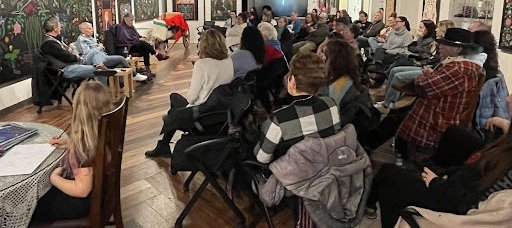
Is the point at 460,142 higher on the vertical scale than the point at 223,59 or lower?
lower

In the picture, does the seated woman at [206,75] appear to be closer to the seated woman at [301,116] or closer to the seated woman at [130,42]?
the seated woman at [301,116]

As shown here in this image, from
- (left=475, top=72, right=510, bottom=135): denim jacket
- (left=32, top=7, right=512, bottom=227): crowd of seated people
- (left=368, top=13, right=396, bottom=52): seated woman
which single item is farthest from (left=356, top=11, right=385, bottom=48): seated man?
(left=475, top=72, right=510, bottom=135): denim jacket

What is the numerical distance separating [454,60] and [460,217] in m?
1.81

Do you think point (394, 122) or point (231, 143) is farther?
point (394, 122)

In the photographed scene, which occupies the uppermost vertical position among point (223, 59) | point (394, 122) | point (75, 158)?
point (223, 59)

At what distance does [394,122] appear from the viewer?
12.4 ft

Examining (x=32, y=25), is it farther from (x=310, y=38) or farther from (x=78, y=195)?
(x=78, y=195)

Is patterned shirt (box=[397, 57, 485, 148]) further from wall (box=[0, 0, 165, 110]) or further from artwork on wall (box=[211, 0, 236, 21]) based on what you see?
artwork on wall (box=[211, 0, 236, 21])

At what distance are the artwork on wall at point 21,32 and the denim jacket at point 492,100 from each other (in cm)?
524

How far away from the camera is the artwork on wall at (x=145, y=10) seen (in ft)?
32.6

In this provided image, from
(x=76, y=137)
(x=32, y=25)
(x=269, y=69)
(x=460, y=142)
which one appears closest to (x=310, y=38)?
(x=269, y=69)

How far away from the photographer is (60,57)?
16.9ft

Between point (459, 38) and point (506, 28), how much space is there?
134 inches

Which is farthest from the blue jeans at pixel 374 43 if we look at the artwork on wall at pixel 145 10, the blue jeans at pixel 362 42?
the artwork on wall at pixel 145 10
